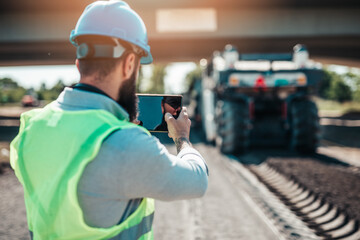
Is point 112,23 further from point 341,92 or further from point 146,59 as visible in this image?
point 341,92

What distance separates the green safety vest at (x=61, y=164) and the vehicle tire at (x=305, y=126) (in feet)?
26.9

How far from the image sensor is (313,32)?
20859mm

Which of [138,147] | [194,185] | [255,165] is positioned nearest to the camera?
[138,147]

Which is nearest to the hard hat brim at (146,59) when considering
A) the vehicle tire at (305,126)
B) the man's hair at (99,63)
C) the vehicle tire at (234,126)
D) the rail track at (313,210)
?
the man's hair at (99,63)

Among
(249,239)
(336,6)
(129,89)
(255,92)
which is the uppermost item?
(336,6)

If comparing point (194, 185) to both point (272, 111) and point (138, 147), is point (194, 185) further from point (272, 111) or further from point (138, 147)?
point (272, 111)

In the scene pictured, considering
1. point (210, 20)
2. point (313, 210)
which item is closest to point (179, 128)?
point (313, 210)

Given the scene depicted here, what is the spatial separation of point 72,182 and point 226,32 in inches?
811

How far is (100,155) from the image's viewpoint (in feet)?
4.42

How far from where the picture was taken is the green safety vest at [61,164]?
1.36 metres

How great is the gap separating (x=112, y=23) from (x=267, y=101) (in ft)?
28.3

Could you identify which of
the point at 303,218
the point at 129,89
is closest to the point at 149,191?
the point at 129,89

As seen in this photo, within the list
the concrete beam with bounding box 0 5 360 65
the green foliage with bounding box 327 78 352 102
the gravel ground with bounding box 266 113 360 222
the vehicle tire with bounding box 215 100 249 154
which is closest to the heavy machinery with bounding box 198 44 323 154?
the vehicle tire with bounding box 215 100 249 154

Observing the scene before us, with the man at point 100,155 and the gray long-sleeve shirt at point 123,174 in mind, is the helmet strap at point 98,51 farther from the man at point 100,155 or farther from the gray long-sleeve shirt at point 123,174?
the gray long-sleeve shirt at point 123,174
